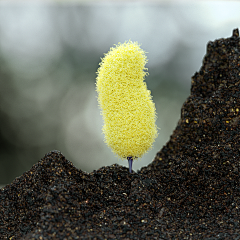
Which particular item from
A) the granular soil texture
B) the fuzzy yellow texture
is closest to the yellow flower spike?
the fuzzy yellow texture

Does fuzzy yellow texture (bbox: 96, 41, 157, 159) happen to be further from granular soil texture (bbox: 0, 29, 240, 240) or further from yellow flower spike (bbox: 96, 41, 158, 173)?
granular soil texture (bbox: 0, 29, 240, 240)

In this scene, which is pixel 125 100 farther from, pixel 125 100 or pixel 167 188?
pixel 167 188

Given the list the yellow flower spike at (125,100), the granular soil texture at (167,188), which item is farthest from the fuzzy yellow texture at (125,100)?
the granular soil texture at (167,188)

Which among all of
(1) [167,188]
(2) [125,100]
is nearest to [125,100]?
(2) [125,100]

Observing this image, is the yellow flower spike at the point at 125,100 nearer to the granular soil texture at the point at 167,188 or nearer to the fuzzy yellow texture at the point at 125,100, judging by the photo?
the fuzzy yellow texture at the point at 125,100

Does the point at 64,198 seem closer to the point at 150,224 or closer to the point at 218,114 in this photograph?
the point at 150,224

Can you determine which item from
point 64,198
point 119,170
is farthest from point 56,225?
point 119,170

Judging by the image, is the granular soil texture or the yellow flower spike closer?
the granular soil texture
